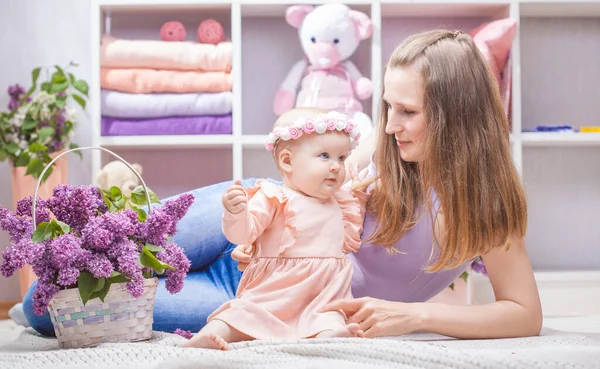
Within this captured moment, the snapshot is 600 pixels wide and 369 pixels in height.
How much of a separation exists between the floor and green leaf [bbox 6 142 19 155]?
570mm

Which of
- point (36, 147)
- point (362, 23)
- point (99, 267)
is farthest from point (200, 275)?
point (362, 23)

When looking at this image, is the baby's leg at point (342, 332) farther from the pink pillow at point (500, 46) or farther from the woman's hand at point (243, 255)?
the pink pillow at point (500, 46)

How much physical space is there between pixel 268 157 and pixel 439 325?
1.77 metres

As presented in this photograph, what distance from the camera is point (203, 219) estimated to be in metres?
1.82

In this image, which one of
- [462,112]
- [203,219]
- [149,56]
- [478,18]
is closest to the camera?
[462,112]

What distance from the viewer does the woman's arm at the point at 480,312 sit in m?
1.27

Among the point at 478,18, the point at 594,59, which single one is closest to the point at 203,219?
the point at 478,18

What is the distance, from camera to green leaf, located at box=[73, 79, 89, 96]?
2670 mm

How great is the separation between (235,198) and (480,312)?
473 millimetres

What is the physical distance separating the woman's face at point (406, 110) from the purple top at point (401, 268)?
15 centimetres

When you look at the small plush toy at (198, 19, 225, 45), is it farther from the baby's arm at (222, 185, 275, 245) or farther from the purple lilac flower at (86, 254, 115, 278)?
the purple lilac flower at (86, 254, 115, 278)

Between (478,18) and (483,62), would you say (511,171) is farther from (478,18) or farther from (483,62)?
(478,18)

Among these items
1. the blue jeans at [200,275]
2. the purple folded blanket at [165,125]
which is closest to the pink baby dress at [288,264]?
the blue jeans at [200,275]

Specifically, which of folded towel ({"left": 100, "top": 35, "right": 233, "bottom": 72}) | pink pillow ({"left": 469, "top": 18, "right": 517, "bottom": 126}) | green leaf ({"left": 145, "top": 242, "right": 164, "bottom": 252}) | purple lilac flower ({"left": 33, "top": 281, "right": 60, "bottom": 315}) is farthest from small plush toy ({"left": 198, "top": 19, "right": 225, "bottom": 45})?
purple lilac flower ({"left": 33, "top": 281, "right": 60, "bottom": 315})
